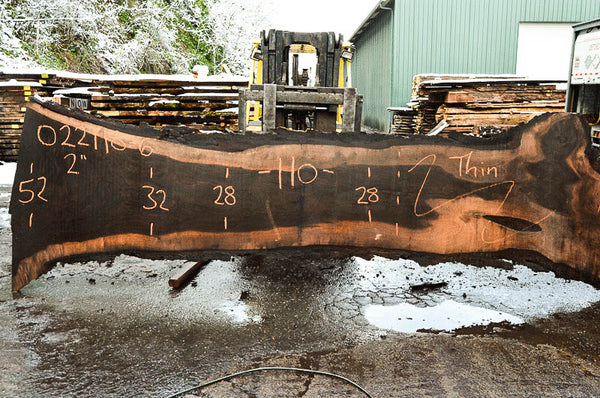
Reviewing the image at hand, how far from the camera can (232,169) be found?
392 cm

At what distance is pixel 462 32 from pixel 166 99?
10.1 m

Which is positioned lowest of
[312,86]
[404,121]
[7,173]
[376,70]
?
[7,173]

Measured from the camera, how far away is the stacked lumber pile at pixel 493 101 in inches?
435

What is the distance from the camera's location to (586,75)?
26.8 feet

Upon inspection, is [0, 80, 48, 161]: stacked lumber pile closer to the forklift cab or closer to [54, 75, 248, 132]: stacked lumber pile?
[54, 75, 248, 132]: stacked lumber pile

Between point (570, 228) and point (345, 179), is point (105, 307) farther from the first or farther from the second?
point (570, 228)

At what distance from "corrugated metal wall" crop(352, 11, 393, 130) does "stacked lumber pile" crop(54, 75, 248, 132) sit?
22.8 ft

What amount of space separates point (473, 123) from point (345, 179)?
814 cm

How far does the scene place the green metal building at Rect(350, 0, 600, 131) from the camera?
656 inches

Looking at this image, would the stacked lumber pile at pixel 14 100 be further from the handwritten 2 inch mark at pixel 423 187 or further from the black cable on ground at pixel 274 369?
the black cable on ground at pixel 274 369

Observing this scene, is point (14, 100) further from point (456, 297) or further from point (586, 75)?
point (586, 75)

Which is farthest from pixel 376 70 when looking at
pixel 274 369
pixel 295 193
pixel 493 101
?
pixel 274 369

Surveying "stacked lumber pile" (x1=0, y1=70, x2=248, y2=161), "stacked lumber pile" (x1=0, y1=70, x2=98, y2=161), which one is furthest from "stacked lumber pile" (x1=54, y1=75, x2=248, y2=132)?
"stacked lumber pile" (x1=0, y1=70, x2=98, y2=161)

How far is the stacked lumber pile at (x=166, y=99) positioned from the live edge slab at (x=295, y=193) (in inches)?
337
